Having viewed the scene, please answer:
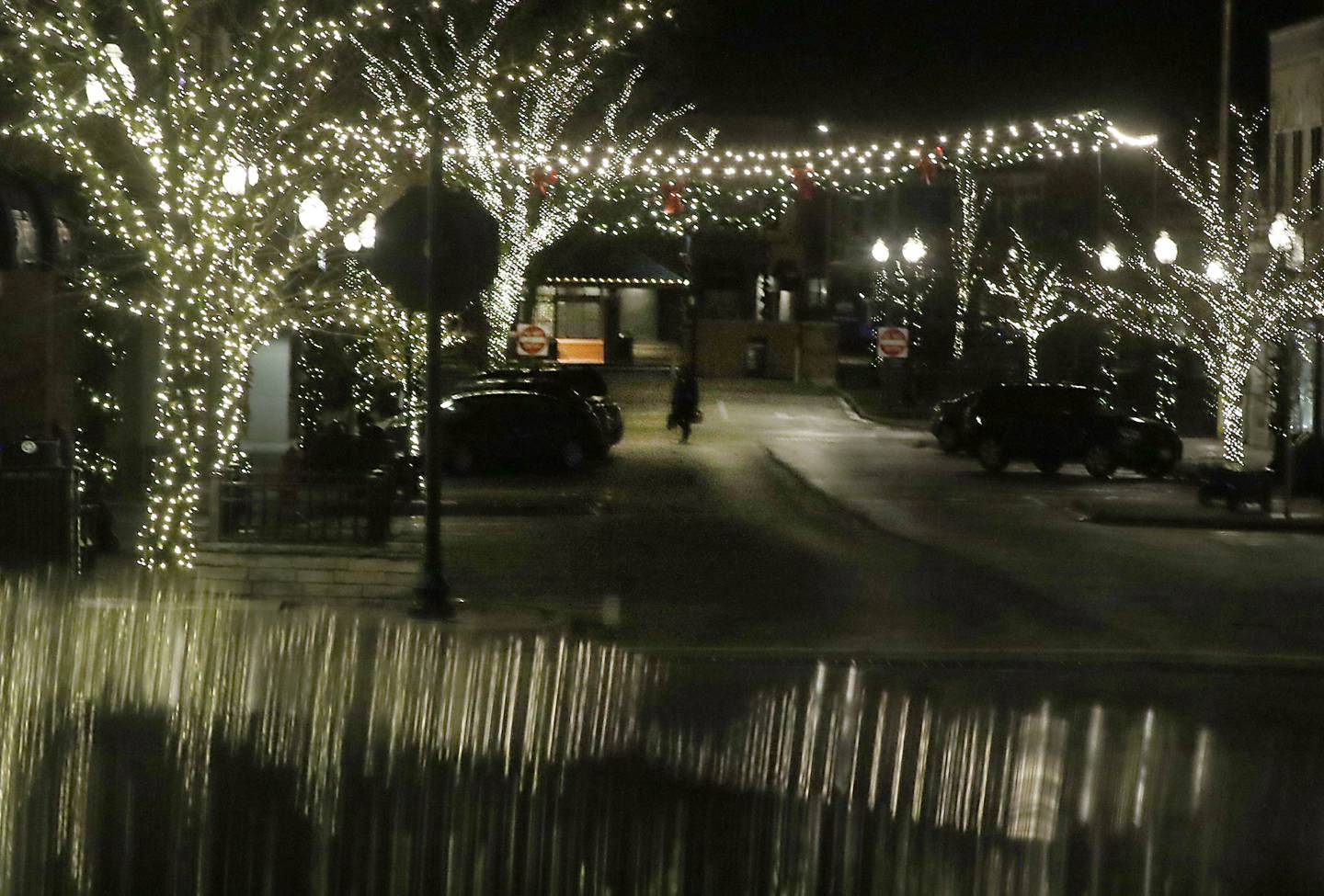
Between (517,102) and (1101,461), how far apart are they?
14106 mm

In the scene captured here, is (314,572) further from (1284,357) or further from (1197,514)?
(1284,357)

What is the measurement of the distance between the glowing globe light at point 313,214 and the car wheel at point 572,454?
13.8 meters

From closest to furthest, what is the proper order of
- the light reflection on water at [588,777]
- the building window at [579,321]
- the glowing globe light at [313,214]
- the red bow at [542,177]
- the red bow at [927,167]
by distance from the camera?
1. the light reflection on water at [588,777]
2. the glowing globe light at [313,214]
3. the red bow at [927,167]
4. the red bow at [542,177]
5. the building window at [579,321]

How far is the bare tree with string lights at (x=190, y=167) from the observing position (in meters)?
14.4

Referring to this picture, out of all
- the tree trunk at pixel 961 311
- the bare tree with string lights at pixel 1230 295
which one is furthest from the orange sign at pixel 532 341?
the tree trunk at pixel 961 311

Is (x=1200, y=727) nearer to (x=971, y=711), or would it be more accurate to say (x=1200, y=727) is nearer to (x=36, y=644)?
(x=971, y=711)

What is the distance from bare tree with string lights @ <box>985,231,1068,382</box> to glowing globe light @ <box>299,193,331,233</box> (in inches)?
1454

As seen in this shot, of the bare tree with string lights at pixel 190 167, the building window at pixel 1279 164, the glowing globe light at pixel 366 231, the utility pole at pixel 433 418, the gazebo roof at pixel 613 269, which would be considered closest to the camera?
the utility pole at pixel 433 418

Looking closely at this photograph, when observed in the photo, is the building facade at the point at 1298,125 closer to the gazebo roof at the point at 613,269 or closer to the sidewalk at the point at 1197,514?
the sidewalk at the point at 1197,514

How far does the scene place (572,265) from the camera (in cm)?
6341

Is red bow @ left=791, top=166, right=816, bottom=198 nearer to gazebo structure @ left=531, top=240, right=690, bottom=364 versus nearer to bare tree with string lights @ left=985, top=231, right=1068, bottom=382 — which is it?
bare tree with string lights @ left=985, top=231, right=1068, bottom=382

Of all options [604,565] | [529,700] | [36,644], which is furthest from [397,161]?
[529,700]

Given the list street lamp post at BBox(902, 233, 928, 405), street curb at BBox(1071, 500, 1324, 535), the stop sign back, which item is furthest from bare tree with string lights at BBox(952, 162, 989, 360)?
street curb at BBox(1071, 500, 1324, 535)

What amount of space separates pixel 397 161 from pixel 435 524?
38.8 feet
